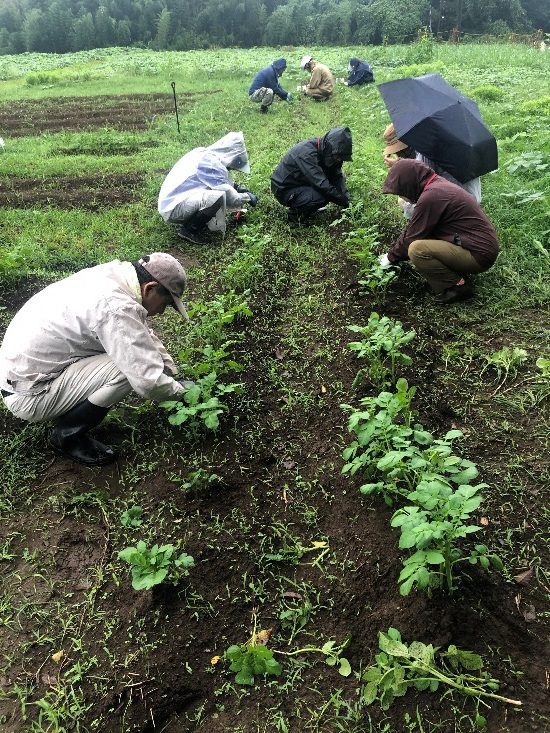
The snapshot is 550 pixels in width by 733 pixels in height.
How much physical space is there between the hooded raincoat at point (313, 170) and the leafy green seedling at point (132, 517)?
438cm

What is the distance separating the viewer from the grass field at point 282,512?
2.06 meters

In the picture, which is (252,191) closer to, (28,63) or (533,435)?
(533,435)

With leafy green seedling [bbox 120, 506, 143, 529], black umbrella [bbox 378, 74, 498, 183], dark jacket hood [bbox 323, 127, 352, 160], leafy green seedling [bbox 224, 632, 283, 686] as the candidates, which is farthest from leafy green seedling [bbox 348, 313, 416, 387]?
dark jacket hood [bbox 323, 127, 352, 160]

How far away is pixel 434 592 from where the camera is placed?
7.29 feet

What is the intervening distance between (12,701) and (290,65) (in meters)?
22.0

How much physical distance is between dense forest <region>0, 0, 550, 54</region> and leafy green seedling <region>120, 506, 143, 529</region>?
32.2 meters

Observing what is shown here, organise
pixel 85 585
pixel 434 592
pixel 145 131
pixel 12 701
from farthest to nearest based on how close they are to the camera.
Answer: pixel 145 131
pixel 85 585
pixel 434 592
pixel 12 701

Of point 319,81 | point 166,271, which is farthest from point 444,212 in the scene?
point 319,81

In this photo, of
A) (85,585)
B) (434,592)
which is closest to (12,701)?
(85,585)

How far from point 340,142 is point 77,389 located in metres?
4.07

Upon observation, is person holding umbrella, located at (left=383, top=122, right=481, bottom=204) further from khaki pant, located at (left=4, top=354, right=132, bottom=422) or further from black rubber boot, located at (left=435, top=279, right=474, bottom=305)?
khaki pant, located at (left=4, top=354, right=132, bottom=422)

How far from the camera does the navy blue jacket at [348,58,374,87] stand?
14.6m

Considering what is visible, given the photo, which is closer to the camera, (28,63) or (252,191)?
(252,191)

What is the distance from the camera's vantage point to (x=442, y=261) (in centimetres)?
417
